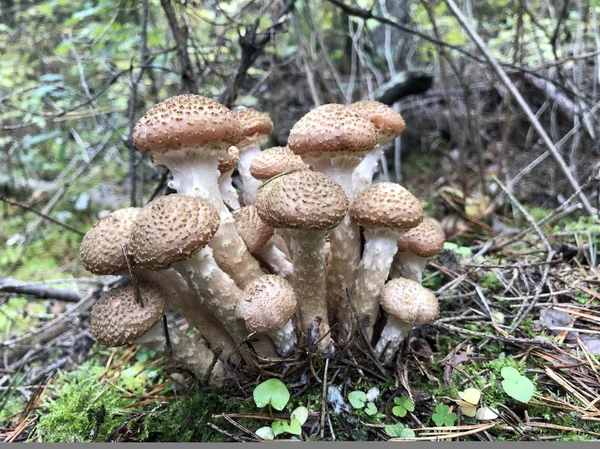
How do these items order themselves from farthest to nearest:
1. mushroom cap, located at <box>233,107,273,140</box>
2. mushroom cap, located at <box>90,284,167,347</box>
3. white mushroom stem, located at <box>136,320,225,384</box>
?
mushroom cap, located at <box>233,107,273,140</box> → white mushroom stem, located at <box>136,320,225,384</box> → mushroom cap, located at <box>90,284,167,347</box>

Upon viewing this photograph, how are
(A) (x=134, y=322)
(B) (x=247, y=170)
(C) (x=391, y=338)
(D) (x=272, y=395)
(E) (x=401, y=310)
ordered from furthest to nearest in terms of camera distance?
(B) (x=247, y=170) → (C) (x=391, y=338) → (E) (x=401, y=310) → (D) (x=272, y=395) → (A) (x=134, y=322)

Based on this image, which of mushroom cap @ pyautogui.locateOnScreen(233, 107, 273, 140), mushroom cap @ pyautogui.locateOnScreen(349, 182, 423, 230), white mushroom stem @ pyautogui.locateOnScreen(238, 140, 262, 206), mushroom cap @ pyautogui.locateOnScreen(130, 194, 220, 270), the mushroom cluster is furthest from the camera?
white mushroom stem @ pyautogui.locateOnScreen(238, 140, 262, 206)

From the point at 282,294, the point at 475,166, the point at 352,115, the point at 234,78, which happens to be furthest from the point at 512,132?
the point at 282,294

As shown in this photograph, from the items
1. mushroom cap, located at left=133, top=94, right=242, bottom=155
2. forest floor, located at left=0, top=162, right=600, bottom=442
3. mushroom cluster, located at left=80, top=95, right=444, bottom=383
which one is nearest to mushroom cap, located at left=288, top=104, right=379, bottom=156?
mushroom cluster, located at left=80, top=95, right=444, bottom=383

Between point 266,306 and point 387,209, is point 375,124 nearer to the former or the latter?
point 387,209

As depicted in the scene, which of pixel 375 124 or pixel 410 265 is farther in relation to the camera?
pixel 410 265

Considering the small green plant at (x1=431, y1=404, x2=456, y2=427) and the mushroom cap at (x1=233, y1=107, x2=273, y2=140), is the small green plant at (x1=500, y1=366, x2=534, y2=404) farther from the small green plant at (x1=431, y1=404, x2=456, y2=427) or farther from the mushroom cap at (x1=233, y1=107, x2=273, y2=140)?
the mushroom cap at (x1=233, y1=107, x2=273, y2=140)

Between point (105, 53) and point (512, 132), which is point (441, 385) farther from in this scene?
point (512, 132)

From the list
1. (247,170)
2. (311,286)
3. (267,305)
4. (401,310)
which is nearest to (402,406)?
(401,310)
